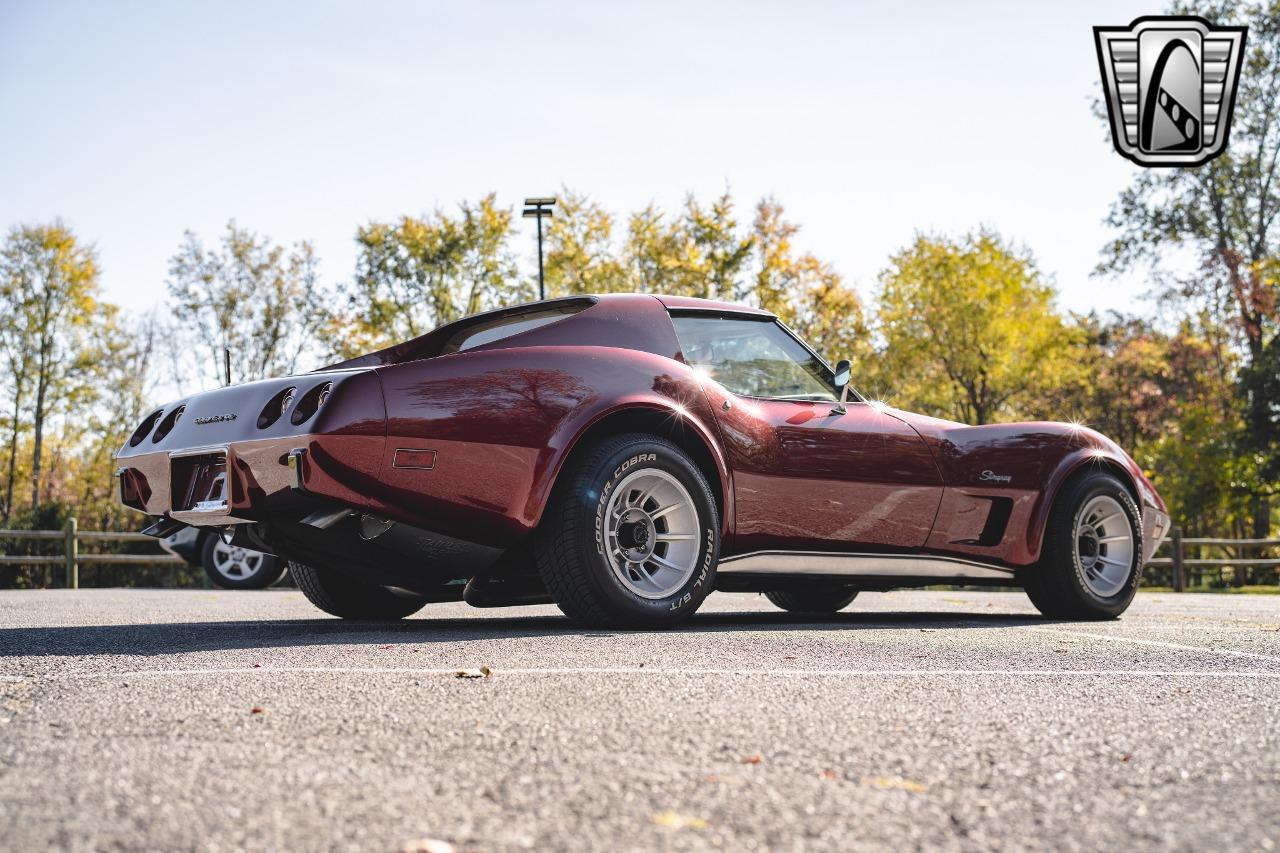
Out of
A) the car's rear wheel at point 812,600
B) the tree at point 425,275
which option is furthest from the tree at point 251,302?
the car's rear wheel at point 812,600

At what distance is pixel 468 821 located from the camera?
2.11m

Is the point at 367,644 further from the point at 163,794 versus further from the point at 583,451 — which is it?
the point at 163,794

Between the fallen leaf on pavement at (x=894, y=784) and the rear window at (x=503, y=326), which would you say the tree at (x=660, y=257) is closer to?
the rear window at (x=503, y=326)

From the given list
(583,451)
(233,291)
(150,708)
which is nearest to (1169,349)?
(233,291)

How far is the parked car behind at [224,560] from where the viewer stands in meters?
13.2

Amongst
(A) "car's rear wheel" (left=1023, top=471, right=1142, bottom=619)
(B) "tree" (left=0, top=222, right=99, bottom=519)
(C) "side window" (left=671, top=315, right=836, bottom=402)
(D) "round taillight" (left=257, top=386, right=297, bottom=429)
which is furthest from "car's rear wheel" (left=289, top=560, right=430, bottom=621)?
(B) "tree" (left=0, top=222, right=99, bottom=519)

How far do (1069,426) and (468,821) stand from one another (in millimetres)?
5764

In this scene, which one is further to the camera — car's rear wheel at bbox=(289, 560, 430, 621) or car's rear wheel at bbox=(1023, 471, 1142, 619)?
car's rear wheel at bbox=(1023, 471, 1142, 619)

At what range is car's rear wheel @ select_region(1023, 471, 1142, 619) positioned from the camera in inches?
270

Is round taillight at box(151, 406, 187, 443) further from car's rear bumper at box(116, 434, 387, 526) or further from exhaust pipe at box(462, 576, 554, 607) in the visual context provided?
exhaust pipe at box(462, 576, 554, 607)

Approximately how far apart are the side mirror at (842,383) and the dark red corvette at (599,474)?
18mm

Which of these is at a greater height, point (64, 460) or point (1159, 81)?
point (1159, 81)

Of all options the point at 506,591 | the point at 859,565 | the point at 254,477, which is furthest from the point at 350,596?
the point at 859,565

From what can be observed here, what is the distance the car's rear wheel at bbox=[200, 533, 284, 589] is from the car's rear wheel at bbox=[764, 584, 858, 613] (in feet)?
23.1
